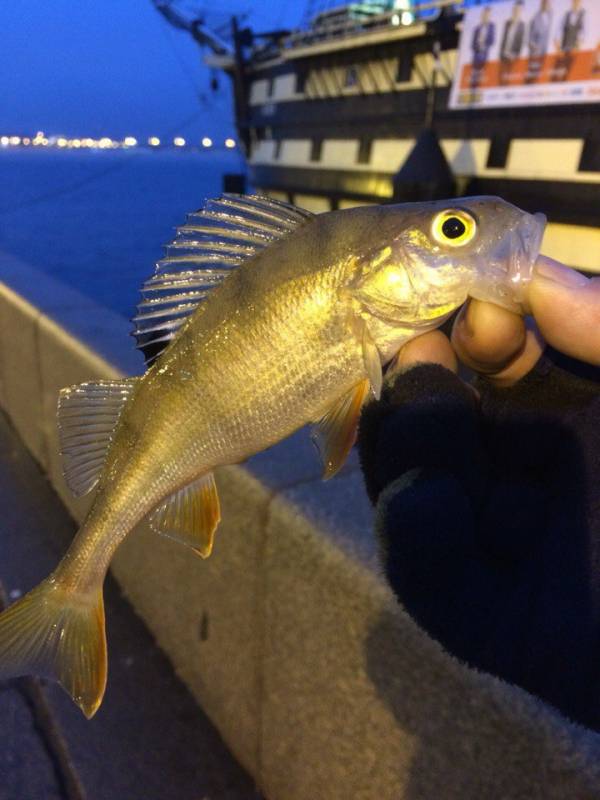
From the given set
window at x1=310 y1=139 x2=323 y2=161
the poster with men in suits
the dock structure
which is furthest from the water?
the dock structure

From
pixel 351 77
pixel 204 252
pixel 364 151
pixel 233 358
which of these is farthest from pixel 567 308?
pixel 351 77

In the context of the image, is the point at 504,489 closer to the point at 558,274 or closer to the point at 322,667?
the point at 558,274

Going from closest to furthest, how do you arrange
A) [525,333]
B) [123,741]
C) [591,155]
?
1. [525,333]
2. [123,741]
3. [591,155]

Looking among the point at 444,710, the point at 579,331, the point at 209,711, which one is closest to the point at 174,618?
the point at 209,711

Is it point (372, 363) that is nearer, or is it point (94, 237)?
point (372, 363)

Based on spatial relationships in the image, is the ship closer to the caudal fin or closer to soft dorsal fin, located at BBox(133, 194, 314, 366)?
soft dorsal fin, located at BBox(133, 194, 314, 366)
